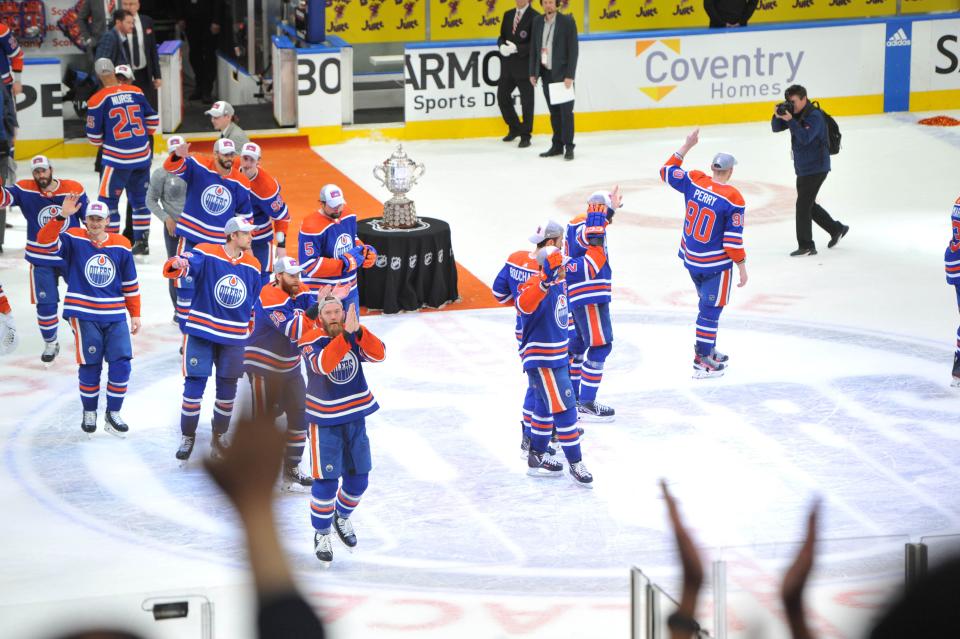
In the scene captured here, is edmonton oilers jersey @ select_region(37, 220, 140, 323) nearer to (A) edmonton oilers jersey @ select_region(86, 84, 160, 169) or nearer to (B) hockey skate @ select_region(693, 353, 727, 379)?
(A) edmonton oilers jersey @ select_region(86, 84, 160, 169)

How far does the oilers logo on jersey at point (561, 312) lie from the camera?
8.67 meters

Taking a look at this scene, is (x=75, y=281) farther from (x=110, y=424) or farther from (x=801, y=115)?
(x=801, y=115)

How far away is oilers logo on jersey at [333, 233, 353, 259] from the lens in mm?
10328

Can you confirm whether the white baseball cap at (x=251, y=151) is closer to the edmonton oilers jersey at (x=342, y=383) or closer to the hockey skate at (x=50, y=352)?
the hockey skate at (x=50, y=352)

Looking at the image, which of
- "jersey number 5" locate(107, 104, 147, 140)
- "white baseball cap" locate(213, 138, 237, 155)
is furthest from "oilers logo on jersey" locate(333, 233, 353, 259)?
"jersey number 5" locate(107, 104, 147, 140)

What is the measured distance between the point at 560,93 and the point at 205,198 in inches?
343

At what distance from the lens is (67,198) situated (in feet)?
33.5

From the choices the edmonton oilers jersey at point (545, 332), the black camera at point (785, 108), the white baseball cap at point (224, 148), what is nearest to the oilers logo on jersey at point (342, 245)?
the white baseball cap at point (224, 148)

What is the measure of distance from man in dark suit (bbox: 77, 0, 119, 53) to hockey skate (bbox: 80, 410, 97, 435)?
384 inches

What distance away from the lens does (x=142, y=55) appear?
16.3 m

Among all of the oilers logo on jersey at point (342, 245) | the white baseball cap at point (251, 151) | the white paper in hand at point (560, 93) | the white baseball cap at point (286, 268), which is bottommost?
the oilers logo on jersey at point (342, 245)

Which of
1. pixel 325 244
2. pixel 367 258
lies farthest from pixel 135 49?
pixel 367 258

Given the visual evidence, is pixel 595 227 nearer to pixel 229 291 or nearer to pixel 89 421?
pixel 229 291

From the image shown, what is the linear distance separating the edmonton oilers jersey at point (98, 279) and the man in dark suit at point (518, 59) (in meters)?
10.6
